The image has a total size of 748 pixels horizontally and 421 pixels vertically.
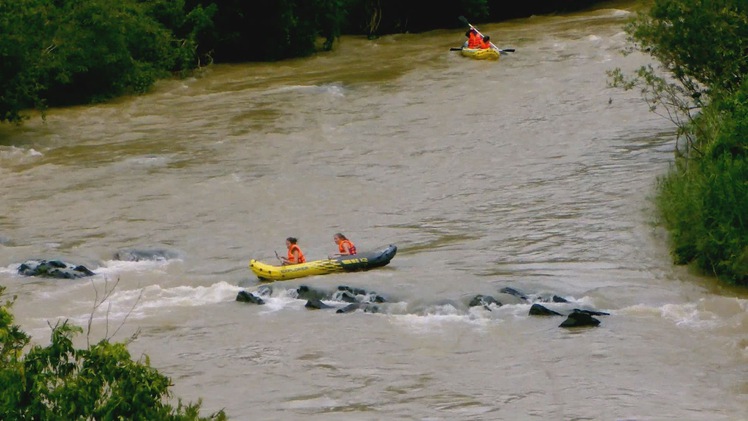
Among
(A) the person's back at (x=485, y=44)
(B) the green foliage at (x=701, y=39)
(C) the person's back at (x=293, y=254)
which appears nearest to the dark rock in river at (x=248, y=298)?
(C) the person's back at (x=293, y=254)

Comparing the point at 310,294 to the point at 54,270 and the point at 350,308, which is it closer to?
the point at 350,308

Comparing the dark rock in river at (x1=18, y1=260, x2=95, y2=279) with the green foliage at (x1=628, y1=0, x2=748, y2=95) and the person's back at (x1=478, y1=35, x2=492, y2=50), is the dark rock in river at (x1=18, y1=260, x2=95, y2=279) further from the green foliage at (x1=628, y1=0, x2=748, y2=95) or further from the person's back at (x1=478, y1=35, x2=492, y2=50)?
A: the person's back at (x1=478, y1=35, x2=492, y2=50)

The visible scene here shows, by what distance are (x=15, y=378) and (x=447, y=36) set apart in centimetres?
3970

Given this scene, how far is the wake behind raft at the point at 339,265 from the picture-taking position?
18984mm

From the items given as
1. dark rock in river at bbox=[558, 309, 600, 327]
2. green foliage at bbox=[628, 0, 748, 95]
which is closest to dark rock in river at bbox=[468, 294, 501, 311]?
dark rock in river at bbox=[558, 309, 600, 327]

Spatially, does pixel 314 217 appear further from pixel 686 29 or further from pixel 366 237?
pixel 686 29

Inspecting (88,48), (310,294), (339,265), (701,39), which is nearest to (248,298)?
(310,294)

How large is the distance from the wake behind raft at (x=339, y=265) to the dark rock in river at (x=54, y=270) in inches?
108

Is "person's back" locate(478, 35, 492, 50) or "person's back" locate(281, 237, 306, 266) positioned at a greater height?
"person's back" locate(478, 35, 492, 50)

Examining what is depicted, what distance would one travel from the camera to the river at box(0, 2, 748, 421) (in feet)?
44.9

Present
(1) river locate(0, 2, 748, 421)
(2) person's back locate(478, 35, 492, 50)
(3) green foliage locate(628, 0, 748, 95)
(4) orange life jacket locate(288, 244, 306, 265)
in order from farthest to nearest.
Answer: (2) person's back locate(478, 35, 492, 50), (3) green foliage locate(628, 0, 748, 95), (4) orange life jacket locate(288, 244, 306, 265), (1) river locate(0, 2, 748, 421)

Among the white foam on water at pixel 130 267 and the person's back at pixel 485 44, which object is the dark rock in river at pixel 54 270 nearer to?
Result: the white foam on water at pixel 130 267

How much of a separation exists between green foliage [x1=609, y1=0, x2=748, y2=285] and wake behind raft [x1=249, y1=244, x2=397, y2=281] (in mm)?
4476

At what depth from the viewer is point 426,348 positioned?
49.3 ft
